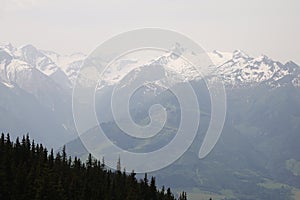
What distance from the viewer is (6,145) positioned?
437ft

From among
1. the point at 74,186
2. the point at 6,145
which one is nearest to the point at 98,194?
the point at 74,186

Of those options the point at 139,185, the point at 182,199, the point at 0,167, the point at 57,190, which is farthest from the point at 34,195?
the point at 182,199

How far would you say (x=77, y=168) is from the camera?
140 meters

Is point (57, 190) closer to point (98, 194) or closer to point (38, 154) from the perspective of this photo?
point (98, 194)

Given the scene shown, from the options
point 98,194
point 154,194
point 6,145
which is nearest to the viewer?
point 98,194

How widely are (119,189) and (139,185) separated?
10.4 m

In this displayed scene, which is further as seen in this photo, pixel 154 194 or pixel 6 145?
pixel 154 194

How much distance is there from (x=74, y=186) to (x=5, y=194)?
1713 centimetres

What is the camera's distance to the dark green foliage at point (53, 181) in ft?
343

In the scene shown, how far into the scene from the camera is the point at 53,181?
106 m

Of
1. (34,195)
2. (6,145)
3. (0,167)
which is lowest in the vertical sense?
(34,195)

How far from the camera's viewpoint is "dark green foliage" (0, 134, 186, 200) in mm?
104688

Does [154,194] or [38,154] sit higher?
[38,154]

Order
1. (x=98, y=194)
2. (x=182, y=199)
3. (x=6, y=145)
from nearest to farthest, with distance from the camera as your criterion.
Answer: (x=98, y=194)
(x=6, y=145)
(x=182, y=199)
